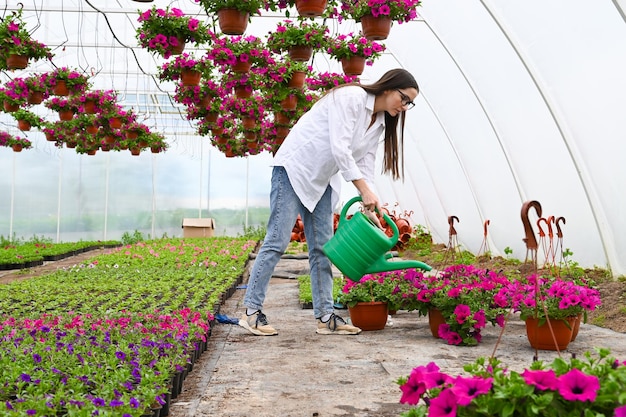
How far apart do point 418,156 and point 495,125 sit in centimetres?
424

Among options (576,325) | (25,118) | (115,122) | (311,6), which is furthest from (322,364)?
(25,118)

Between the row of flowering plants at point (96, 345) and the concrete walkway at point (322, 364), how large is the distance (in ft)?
0.43

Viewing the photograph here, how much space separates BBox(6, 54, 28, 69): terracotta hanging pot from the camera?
274 inches

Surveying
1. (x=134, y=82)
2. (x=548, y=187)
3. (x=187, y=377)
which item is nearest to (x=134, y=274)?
(x=187, y=377)

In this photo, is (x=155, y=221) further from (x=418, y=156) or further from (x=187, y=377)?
(x=187, y=377)

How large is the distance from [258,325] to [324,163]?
886 millimetres

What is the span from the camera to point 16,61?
7004mm

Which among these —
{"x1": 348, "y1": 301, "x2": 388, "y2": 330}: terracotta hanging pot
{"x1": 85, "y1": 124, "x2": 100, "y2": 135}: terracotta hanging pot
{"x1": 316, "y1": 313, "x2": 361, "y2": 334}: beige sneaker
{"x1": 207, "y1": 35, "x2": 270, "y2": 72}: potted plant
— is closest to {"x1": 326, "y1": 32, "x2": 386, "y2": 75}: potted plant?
{"x1": 207, "y1": 35, "x2": 270, "y2": 72}: potted plant

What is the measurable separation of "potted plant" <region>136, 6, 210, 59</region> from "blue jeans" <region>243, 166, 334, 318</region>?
11.1ft

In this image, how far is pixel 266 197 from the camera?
677 inches

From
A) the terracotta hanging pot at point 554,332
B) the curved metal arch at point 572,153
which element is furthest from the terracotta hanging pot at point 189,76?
the terracotta hanging pot at point 554,332

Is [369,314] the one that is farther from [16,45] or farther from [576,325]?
[16,45]

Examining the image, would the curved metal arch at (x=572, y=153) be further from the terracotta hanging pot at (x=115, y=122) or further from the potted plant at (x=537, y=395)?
the terracotta hanging pot at (x=115, y=122)

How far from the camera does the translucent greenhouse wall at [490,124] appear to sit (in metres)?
4.84
